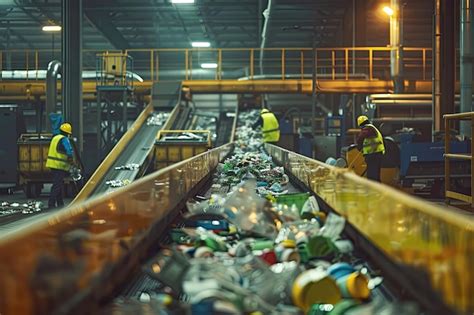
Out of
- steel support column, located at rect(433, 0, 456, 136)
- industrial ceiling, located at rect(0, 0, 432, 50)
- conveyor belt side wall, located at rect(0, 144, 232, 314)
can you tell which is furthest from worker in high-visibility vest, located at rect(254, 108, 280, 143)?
conveyor belt side wall, located at rect(0, 144, 232, 314)

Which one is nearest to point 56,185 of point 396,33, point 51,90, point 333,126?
point 51,90

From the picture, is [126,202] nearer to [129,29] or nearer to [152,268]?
[152,268]

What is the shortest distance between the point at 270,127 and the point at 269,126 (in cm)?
5

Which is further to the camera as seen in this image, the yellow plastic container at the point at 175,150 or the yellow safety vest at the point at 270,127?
the yellow safety vest at the point at 270,127

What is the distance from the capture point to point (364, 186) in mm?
4379

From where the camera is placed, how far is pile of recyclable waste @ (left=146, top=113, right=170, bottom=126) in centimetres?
2053

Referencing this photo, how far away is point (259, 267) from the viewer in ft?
11.8

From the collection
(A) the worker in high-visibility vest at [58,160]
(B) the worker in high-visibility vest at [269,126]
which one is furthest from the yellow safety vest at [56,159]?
(B) the worker in high-visibility vest at [269,126]

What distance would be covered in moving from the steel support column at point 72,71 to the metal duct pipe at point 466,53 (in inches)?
342

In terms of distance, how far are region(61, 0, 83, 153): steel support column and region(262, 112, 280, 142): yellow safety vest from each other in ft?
15.6

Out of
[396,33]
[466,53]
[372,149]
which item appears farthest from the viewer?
[396,33]

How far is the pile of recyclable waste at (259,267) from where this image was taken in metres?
2.93

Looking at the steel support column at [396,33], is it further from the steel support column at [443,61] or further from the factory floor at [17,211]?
the factory floor at [17,211]

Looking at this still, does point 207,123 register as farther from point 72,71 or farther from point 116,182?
point 116,182
